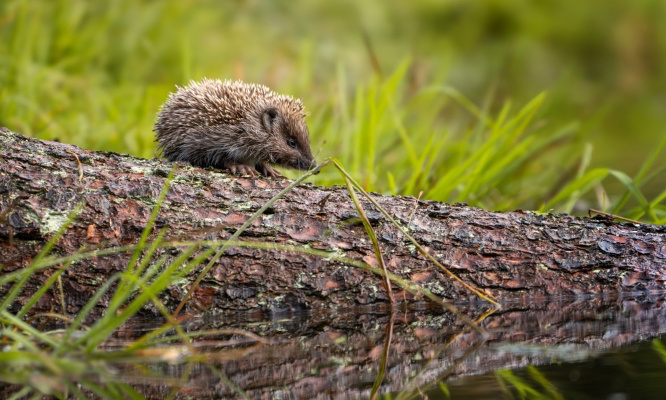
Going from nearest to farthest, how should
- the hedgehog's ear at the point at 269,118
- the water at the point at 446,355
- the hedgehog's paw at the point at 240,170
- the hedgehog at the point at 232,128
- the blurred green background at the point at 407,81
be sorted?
1. the water at the point at 446,355
2. the hedgehog's paw at the point at 240,170
3. the hedgehog at the point at 232,128
4. the hedgehog's ear at the point at 269,118
5. the blurred green background at the point at 407,81

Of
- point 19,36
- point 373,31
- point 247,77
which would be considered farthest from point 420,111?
point 373,31

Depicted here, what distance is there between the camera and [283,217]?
3.69 metres

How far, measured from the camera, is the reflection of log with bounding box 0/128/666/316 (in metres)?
3.44

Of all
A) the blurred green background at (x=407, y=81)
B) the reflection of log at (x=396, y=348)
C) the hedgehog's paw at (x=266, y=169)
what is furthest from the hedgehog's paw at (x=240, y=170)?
the reflection of log at (x=396, y=348)

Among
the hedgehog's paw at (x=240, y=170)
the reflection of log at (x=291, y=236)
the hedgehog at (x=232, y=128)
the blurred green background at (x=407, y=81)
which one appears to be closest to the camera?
the reflection of log at (x=291, y=236)

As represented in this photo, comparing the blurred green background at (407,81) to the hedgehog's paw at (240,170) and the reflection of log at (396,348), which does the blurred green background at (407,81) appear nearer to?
the hedgehog's paw at (240,170)

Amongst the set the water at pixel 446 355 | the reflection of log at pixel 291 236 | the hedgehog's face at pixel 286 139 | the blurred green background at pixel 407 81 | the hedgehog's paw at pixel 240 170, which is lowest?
the water at pixel 446 355

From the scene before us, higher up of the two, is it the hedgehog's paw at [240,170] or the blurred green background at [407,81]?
the blurred green background at [407,81]

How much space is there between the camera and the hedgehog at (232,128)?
489cm

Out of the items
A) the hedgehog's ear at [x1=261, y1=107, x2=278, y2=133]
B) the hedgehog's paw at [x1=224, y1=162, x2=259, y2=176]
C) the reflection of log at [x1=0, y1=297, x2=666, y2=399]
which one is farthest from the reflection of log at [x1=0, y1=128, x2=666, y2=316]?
the hedgehog's ear at [x1=261, y1=107, x2=278, y2=133]

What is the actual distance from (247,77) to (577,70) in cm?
810

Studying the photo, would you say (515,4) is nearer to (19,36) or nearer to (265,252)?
(19,36)

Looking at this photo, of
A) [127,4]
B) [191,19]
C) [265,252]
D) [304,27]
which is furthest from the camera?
[304,27]

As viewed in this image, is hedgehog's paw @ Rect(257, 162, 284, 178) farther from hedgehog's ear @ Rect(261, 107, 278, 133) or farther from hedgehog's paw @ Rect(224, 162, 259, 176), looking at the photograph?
hedgehog's paw @ Rect(224, 162, 259, 176)
